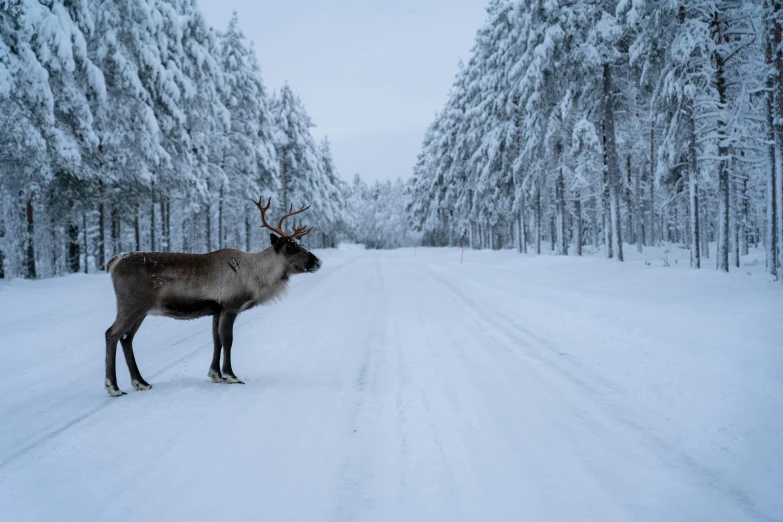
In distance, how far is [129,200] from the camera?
17.1m

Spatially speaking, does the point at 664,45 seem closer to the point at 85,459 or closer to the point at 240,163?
the point at 85,459

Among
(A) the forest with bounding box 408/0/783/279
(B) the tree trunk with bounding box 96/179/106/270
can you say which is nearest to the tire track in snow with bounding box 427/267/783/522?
(A) the forest with bounding box 408/0/783/279

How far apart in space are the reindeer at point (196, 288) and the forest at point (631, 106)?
13759 millimetres

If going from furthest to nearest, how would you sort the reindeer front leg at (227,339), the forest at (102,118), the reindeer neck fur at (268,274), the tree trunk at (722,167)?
the tree trunk at (722,167)
the forest at (102,118)
the reindeer neck fur at (268,274)
the reindeer front leg at (227,339)

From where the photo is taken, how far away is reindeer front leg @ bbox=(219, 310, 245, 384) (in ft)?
17.5

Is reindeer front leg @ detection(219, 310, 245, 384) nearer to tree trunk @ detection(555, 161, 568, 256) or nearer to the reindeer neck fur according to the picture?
the reindeer neck fur

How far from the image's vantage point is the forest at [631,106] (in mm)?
14023

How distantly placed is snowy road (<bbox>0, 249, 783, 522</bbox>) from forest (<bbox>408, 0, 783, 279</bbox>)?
28.4 feet

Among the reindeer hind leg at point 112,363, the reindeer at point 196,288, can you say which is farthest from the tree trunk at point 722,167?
the reindeer hind leg at point 112,363

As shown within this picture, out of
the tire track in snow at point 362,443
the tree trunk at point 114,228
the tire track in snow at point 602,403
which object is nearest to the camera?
the tire track in snow at point 362,443

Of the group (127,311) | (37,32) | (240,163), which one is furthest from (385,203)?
(127,311)

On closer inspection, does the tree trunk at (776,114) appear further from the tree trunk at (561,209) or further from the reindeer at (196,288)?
the reindeer at (196,288)

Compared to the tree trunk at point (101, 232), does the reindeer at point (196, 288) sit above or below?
below

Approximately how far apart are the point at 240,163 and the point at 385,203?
6261 cm
